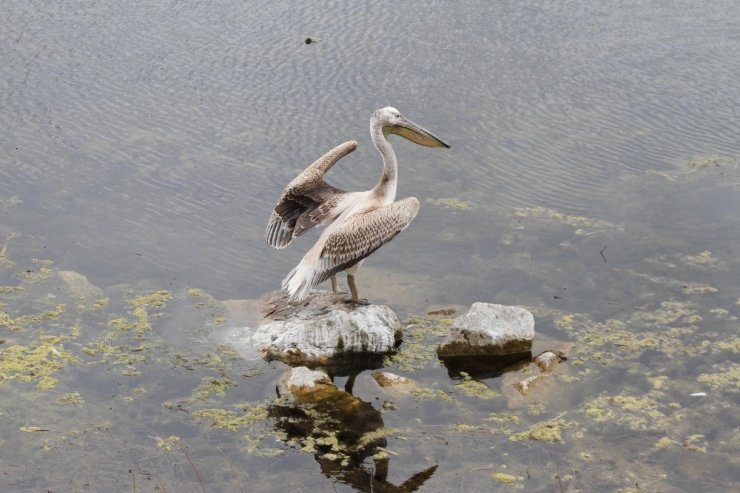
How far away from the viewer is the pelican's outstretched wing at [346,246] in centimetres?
750

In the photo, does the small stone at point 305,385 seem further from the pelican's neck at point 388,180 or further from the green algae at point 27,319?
the green algae at point 27,319

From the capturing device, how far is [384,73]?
11203 mm

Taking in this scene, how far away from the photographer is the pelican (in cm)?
753

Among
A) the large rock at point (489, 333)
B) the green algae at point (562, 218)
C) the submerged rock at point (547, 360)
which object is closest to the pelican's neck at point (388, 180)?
the large rock at point (489, 333)

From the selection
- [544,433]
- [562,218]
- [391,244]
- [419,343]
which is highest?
[562,218]

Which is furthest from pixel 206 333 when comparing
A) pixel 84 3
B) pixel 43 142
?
pixel 84 3

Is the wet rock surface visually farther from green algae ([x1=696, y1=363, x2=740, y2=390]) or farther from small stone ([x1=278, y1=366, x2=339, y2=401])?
green algae ([x1=696, y1=363, x2=740, y2=390])

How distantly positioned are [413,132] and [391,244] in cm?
112

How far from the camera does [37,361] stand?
7262 mm

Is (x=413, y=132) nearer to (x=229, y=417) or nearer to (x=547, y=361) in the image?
(x=547, y=361)

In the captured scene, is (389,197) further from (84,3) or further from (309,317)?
(84,3)

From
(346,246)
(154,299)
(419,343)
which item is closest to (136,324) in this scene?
(154,299)

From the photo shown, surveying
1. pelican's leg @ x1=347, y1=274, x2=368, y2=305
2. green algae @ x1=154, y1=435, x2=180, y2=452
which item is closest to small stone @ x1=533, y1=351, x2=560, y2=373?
pelican's leg @ x1=347, y1=274, x2=368, y2=305

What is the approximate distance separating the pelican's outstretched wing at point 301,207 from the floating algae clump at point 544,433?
240 centimetres
